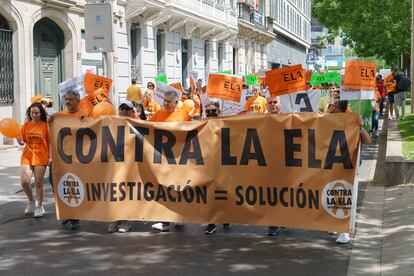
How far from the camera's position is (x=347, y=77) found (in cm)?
1267

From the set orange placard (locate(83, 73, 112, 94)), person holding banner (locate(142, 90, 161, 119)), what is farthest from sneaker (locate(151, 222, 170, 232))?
person holding banner (locate(142, 90, 161, 119))

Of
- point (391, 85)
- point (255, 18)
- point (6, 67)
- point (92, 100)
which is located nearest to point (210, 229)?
point (92, 100)

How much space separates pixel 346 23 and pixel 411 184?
2989cm

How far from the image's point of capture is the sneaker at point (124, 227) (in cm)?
837

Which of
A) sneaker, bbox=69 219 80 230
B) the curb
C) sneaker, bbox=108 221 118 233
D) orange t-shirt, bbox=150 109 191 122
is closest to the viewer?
sneaker, bbox=108 221 118 233

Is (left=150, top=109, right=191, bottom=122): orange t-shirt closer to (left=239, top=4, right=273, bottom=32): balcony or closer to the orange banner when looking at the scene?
the orange banner

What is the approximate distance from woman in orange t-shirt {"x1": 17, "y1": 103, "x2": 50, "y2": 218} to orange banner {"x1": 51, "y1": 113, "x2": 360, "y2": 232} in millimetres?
873

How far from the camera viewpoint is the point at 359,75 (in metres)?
12.7

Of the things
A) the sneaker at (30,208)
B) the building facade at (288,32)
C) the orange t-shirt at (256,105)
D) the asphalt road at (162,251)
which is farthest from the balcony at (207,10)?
the asphalt road at (162,251)

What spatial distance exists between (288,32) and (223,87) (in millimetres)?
56800

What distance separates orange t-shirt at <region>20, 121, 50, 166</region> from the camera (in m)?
9.16

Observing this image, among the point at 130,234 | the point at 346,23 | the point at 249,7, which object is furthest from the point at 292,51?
the point at 130,234

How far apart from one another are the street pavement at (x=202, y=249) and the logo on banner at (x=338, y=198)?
40 centimetres

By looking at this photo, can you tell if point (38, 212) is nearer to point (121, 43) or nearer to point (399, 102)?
point (121, 43)
